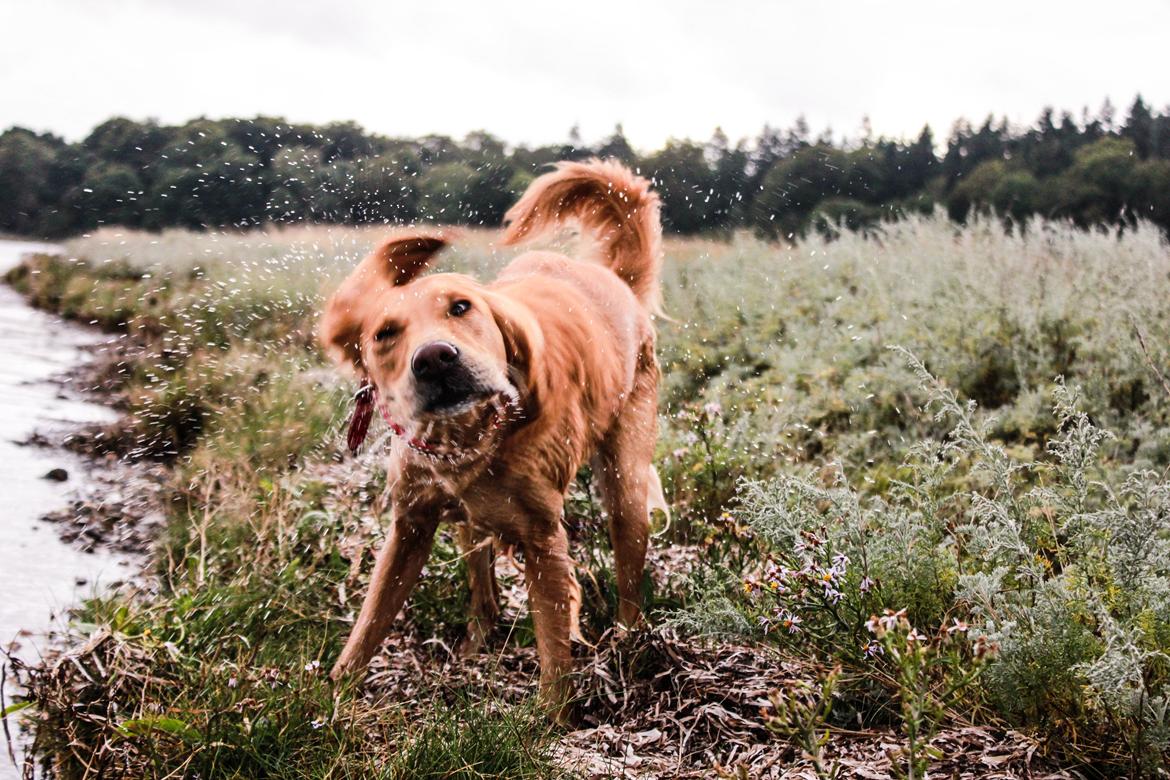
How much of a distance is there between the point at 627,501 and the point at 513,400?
82 centimetres

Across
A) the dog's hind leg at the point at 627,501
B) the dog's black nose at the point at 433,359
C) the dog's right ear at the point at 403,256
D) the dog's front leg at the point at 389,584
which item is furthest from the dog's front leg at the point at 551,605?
the dog's right ear at the point at 403,256

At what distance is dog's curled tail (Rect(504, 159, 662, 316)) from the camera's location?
3066mm

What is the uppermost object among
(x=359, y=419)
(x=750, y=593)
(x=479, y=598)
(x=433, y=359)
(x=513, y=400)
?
(x=433, y=359)

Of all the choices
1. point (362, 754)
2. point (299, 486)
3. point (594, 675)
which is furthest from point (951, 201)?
point (362, 754)

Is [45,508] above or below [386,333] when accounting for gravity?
below

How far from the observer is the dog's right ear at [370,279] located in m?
2.26

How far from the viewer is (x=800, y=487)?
246 centimetres

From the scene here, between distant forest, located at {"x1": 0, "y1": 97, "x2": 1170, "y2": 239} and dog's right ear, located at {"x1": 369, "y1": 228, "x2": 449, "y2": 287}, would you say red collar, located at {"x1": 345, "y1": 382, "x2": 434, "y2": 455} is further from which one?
distant forest, located at {"x1": 0, "y1": 97, "x2": 1170, "y2": 239}

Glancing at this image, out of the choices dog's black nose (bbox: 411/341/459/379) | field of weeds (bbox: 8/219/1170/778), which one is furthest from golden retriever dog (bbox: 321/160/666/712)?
field of weeds (bbox: 8/219/1170/778)

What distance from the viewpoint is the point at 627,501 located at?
9.81ft

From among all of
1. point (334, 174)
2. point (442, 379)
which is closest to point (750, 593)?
point (442, 379)

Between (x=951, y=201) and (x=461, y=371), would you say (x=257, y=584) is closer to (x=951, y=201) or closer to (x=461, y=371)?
(x=461, y=371)

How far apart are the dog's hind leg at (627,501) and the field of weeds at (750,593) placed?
Answer: 142 mm

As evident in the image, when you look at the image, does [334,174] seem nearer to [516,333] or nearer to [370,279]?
[370,279]
